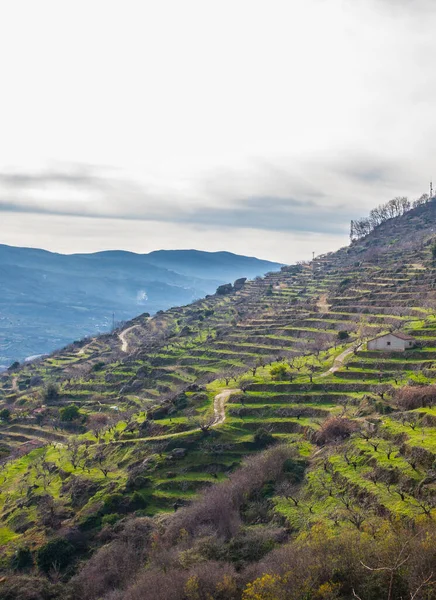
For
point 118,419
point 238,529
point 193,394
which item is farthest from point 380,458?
point 118,419

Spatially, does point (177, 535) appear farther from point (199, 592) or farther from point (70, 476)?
point (70, 476)

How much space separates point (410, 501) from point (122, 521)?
80.7 feet

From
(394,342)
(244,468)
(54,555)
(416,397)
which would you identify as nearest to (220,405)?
(244,468)

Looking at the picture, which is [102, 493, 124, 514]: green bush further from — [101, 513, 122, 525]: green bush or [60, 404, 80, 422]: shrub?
[60, 404, 80, 422]: shrub

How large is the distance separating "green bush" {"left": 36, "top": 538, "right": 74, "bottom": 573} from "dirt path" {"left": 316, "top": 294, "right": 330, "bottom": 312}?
6519cm

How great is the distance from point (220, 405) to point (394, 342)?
22.5m

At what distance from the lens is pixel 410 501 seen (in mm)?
35719

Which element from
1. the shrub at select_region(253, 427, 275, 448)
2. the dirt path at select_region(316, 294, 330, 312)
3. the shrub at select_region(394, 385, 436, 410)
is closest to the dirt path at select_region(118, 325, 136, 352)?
the dirt path at select_region(316, 294, 330, 312)

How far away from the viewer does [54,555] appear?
148 feet

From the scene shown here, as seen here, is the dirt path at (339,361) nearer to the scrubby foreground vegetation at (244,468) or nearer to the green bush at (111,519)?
the scrubby foreground vegetation at (244,468)

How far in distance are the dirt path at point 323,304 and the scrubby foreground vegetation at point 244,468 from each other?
2.05 metres

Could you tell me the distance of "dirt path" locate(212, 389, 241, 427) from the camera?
200ft

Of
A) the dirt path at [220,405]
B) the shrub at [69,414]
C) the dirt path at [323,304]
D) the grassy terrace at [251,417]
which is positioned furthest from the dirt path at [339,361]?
the shrub at [69,414]

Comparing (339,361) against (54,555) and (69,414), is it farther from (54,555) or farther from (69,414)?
(69,414)
